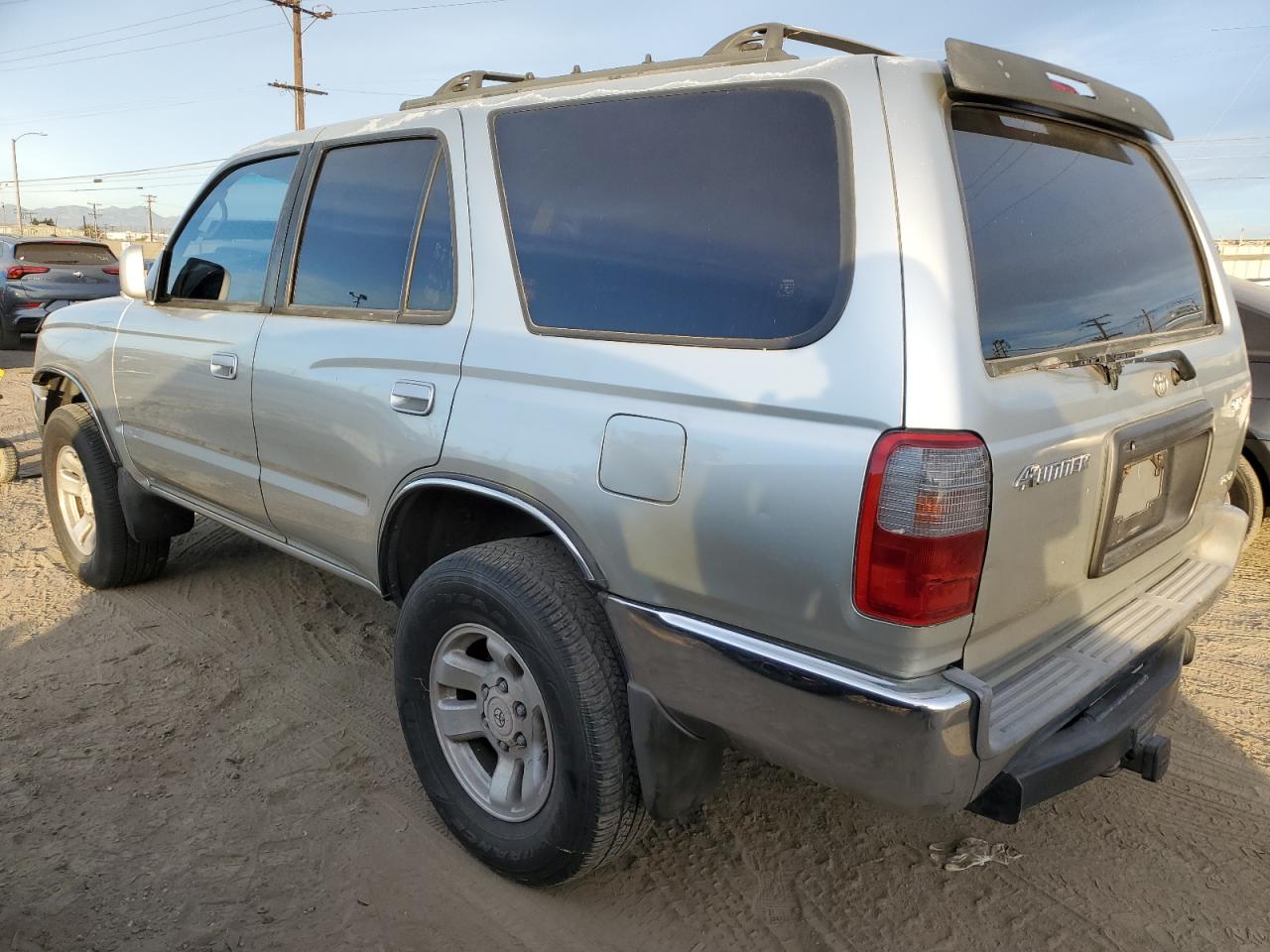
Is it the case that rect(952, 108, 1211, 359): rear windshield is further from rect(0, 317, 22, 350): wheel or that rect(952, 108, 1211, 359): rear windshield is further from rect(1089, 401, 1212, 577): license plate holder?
rect(0, 317, 22, 350): wheel

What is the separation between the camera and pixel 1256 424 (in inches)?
178

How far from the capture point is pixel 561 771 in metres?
2.25

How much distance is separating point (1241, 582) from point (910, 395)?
13.2 ft

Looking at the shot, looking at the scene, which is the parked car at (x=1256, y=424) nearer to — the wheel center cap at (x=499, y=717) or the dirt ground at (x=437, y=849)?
the dirt ground at (x=437, y=849)

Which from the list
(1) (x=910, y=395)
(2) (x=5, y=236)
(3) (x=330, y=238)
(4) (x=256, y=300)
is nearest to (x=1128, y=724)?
(1) (x=910, y=395)

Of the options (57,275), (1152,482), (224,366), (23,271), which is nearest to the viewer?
(1152,482)

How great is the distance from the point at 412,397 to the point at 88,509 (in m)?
2.87

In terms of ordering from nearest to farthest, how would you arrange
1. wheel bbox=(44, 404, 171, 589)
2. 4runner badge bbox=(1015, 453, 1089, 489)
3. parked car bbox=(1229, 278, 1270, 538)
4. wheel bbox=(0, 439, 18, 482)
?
1. 4runner badge bbox=(1015, 453, 1089, 489)
2. wheel bbox=(44, 404, 171, 589)
3. parked car bbox=(1229, 278, 1270, 538)
4. wheel bbox=(0, 439, 18, 482)

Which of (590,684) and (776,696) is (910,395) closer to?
(776,696)

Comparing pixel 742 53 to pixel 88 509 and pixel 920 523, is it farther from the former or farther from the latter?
pixel 88 509

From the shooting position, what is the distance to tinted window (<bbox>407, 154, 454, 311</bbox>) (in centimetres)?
258

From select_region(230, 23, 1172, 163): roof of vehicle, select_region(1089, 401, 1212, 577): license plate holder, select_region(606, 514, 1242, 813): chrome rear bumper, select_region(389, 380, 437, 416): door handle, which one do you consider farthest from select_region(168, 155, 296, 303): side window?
select_region(1089, 401, 1212, 577): license plate holder

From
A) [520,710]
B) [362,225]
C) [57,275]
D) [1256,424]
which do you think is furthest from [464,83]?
Result: [57,275]

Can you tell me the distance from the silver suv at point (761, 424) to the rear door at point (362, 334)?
0.5 inches
